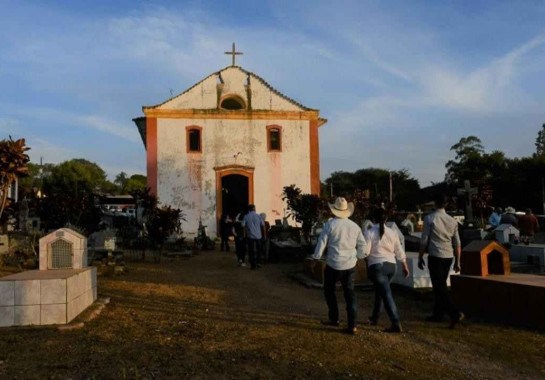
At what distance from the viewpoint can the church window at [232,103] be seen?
1072 inches

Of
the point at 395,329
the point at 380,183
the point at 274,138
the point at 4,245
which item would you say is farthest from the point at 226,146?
the point at 380,183

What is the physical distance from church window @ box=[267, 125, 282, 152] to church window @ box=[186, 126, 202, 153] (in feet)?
10.5

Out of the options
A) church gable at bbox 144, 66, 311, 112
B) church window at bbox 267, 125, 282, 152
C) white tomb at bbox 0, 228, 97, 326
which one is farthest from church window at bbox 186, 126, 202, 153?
white tomb at bbox 0, 228, 97, 326

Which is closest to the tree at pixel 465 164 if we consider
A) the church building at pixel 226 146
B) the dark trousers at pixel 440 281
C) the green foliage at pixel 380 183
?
the green foliage at pixel 380 183

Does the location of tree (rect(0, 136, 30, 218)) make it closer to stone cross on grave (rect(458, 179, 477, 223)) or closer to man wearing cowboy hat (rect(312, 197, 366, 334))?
man wearing cowboy hat (rect(312, 197, 366, 334))

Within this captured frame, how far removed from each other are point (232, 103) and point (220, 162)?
129 inches

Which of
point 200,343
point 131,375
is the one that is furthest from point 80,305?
point 131,375

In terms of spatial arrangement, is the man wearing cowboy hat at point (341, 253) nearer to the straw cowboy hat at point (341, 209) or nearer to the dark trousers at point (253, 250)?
the straw cowboy hat at point (341, 209)

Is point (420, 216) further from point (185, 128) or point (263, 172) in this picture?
point (185, 128)

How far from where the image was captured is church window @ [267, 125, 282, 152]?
26875 millimetres

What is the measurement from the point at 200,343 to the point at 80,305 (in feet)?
7.13

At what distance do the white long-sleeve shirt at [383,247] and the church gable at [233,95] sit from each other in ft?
66.4

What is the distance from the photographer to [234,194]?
93.9 ft

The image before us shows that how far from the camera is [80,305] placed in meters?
7.37
